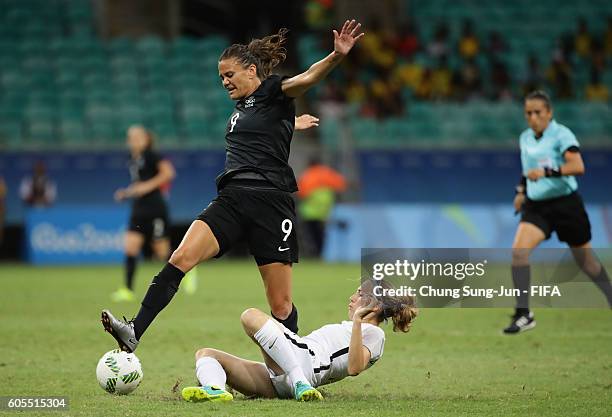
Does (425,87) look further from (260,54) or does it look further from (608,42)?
(260,54)

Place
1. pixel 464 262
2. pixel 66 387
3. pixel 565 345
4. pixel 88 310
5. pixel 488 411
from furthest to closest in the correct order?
pixel 88 310 < pixel 565 345 < pixel 464 262 < pixel 66 387 < pixel 488 411

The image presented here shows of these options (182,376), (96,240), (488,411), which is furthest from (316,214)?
(488,411)

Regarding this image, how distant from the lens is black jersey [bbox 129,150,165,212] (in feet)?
54.1

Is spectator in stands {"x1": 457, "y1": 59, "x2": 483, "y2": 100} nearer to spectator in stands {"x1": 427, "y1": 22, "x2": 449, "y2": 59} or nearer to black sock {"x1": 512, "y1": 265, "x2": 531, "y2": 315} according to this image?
spectator in stands {"x1": 427, "y1": 22, "x2": 449, "y2": 59}

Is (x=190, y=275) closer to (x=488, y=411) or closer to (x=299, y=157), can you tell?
(x=299, y=157)

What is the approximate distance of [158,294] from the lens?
7.91 m

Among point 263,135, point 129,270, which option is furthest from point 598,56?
point 263,135

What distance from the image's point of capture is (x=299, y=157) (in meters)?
25.5

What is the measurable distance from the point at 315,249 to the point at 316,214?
105cm

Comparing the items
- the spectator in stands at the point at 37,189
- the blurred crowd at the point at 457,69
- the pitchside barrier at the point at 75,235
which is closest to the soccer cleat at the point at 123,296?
the pitchside barrier at the point at 75,235

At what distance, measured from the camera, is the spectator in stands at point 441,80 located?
2770 cm

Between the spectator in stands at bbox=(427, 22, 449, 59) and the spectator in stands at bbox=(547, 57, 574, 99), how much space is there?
8.63ft

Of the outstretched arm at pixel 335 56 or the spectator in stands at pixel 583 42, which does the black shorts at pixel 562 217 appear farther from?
the spectator in stands at pixel 583 42

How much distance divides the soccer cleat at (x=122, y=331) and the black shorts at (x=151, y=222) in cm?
866
